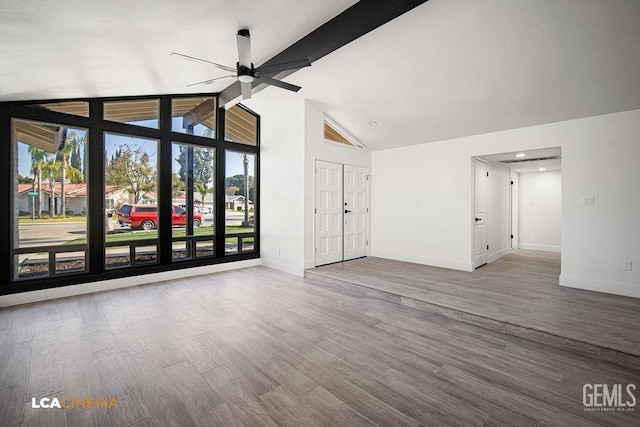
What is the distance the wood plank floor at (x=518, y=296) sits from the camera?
8.78 feet

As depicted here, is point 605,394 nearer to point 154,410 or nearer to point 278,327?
point 278,327

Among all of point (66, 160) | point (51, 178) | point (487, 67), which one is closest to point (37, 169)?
point (51, 178)

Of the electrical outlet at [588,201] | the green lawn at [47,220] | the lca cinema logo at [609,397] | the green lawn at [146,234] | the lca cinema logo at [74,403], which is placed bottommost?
the lca cinema logo at [609,397]

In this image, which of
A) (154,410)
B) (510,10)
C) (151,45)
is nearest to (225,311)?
(154,410)

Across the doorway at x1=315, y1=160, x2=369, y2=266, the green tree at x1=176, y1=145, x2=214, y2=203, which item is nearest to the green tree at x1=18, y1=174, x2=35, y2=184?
the green tree at x1=176, y1=145, x2=214, y2=203

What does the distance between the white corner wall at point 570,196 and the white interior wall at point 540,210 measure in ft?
12.3

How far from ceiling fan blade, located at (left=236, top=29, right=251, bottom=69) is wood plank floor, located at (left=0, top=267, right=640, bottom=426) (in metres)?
2.98

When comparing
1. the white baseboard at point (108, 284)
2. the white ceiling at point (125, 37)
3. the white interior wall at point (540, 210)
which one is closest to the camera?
the white ceiling at point (125, 37)

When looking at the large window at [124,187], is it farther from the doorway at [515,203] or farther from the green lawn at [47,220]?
the doorway at [515,203]

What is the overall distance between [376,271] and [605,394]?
3.16 meters

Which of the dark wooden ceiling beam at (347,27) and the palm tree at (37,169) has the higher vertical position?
the dark wooden ceiling beam at (347,27)

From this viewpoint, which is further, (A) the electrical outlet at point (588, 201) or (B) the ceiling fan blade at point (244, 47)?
(A) the electrical outlet at point (588, 201)

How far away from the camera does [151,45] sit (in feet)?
10.1

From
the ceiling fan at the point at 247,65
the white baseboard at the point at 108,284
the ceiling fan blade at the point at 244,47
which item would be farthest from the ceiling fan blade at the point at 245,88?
the white baseboard at the point at 108,284
